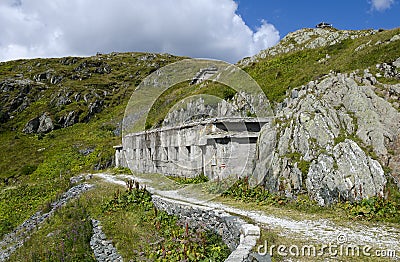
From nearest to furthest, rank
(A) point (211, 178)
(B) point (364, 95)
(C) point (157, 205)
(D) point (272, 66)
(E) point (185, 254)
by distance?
(E) point (185, 254) < (B) point (364, 95) < (C) point (157, 205) < (A) point (211, 178) < (D) point (272, 66)

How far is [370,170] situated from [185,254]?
666 cm

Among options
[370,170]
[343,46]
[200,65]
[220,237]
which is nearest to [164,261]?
A: [220,237]

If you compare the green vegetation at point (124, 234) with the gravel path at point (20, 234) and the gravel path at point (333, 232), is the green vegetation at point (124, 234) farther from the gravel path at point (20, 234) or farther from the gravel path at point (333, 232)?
the gravel path at point (333, 232)

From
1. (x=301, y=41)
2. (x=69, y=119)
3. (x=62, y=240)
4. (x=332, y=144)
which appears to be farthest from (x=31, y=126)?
(x=332, y=144)

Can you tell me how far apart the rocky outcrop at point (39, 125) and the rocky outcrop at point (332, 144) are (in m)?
61.7

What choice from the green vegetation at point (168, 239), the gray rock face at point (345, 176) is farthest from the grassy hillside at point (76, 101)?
the green vegetation at point (168, 239)

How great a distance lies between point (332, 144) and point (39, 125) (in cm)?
6744

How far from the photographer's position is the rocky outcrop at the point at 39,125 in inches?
2539

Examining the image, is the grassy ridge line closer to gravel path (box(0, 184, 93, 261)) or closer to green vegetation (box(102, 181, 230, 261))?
gravel path (box(0, 184, 93, 261))

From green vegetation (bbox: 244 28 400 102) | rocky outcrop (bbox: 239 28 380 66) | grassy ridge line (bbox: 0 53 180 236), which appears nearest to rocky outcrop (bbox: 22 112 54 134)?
grassy ridge line (bbox: 0 53 180 236)

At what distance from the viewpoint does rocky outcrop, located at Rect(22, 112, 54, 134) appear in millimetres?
64500

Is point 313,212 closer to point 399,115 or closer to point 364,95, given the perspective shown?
point 399,115

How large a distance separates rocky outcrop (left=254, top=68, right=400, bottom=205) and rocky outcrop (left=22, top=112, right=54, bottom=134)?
203 feet

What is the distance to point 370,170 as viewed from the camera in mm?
10297
